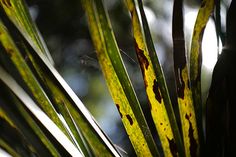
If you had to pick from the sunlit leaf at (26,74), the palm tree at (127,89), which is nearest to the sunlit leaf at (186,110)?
the palm tree at (127,89)

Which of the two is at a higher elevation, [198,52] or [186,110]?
[198,52]

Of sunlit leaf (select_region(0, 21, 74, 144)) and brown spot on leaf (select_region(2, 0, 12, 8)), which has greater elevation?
brown spot on leaf (select_region(2, 0, 12, 8))

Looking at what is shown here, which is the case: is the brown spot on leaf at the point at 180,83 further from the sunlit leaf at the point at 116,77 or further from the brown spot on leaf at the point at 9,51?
the brown spot on leaf at the point at 9,51

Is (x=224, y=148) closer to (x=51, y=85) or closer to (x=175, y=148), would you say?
(x=175, y=148)

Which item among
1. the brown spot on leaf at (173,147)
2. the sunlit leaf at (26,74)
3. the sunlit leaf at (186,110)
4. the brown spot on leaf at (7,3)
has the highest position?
the brown spot on leaf at (7,3)

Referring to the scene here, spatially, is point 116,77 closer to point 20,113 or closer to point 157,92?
point 157,92

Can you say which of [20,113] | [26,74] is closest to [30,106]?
[20,113]

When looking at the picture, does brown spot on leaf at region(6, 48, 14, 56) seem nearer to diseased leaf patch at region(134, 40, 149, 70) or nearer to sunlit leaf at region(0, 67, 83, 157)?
sunlit leaf at region(0, 67, 83, 157)

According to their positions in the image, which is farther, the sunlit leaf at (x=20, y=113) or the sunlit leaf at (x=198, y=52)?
the sunlit leaf at (x=198, y=52)

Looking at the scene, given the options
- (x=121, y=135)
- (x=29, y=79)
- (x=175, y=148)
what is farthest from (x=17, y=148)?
(x=121, y=135)

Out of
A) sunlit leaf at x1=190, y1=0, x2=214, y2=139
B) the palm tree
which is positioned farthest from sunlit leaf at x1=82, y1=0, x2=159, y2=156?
sunlit leaf at x1=190, y1=0, x2=214, y2=139

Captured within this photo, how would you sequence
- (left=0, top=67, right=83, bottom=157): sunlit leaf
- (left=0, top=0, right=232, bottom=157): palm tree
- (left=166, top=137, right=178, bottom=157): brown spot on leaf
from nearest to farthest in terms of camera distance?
(left=0, top=67, right=83, bottom=157): sunlit leaf < (left=0, top=0, right=232, bottom=157): palm tree < (left=166, top=137, right=178, bottom=157): brown spot on leaf
